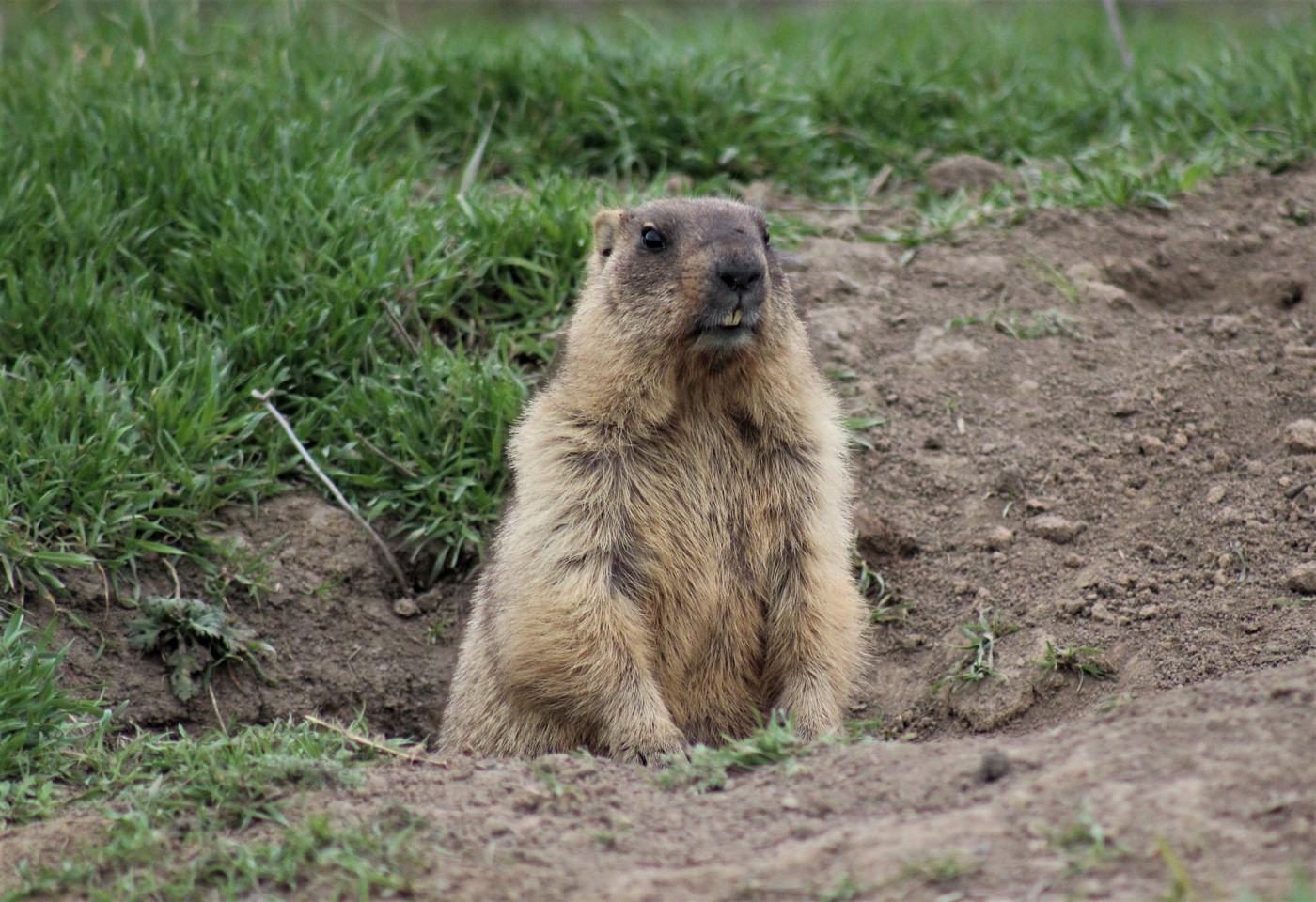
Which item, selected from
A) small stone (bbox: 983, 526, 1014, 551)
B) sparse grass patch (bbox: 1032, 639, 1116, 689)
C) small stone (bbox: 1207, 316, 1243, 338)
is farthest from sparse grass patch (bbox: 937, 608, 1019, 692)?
small stone (bbox: 1207, 316, 1243, 338)

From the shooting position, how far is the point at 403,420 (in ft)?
18.3

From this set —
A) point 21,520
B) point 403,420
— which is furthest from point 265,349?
point 21,520

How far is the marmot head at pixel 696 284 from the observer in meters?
4.16

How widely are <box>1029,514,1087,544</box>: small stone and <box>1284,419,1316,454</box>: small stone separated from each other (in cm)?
73

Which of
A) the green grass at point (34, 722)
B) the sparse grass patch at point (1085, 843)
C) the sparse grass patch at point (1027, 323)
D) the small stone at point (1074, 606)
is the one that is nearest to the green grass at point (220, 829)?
the green grass at point (34, 722)

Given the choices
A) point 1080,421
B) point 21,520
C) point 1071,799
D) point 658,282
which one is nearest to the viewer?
point 1071,799

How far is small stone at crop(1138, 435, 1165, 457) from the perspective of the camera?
5.20m

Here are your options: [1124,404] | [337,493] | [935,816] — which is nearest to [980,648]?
[1124,404]

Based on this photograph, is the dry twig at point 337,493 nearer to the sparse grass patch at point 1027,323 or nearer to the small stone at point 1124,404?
the sparse grass patch at point 1027,323

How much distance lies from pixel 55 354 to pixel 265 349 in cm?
77

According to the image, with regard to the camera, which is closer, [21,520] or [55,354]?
[21,520]

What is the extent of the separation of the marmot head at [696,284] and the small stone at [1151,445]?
154 cm

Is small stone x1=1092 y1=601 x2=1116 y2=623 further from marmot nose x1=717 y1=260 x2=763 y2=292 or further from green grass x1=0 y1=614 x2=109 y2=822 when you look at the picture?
green grass x1=0 y1=614 x2=109 y2=822

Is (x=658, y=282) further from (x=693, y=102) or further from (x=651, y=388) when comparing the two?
(x=693, y=102)
